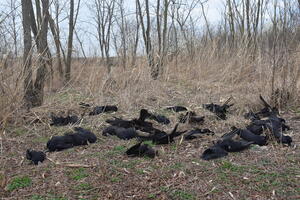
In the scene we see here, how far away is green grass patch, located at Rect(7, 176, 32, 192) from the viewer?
1941 mm

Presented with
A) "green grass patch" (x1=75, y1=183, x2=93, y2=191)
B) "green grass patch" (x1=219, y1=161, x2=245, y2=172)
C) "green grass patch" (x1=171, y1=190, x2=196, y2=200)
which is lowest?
"green grass patch" (x1=171, y1=190, x2=196, y2=200)

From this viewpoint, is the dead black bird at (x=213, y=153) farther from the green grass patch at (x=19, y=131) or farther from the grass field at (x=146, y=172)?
the green grass patch at (x=19, y=131)

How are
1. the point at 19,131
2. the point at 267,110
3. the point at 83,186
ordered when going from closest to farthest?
the point at 83,186
the point at 19,131
the point at 267,110

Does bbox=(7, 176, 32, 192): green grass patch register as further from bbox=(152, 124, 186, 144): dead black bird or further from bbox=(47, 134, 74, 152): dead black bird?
bbox=(152, 124, 186, 144): dead black bird

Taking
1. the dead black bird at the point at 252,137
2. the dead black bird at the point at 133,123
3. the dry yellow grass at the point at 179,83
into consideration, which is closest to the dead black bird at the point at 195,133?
the dead black bird at the point at 252,137

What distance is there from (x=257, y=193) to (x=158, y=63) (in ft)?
12.8

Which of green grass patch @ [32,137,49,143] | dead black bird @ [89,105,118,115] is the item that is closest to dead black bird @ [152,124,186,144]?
green grass patch @ [32,137,49,143]

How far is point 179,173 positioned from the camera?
2059 mm

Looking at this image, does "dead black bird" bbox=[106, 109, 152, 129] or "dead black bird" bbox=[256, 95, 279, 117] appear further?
"dead black bird" bbox=[256, 95, 279, 117]

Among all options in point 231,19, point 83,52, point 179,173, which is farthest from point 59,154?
point 231,19

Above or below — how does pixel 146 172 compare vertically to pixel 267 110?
below

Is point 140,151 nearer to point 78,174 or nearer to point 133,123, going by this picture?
point 78,174

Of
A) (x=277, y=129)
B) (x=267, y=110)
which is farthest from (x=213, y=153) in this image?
(x=267, y=110)

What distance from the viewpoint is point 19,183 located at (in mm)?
1991
